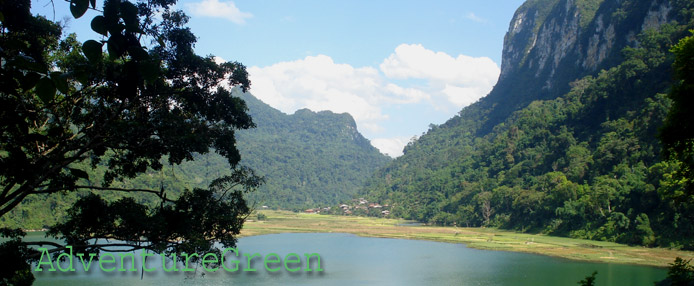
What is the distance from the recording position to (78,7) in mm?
1599

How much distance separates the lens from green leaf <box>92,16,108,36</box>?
5.24 ft

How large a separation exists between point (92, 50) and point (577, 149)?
43829 millimetres

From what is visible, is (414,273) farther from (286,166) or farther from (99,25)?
(286,166)

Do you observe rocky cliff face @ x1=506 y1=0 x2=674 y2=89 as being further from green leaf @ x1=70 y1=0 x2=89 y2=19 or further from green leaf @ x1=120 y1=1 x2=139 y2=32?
green leaf @ x1=70 y1=0 x2=89 y2=19

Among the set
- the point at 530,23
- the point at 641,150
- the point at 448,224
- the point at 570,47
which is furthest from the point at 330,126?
the point at 641,150

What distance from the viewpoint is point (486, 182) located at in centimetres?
5344

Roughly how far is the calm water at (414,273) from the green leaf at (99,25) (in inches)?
711

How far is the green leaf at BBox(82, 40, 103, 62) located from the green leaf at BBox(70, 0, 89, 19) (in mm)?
88

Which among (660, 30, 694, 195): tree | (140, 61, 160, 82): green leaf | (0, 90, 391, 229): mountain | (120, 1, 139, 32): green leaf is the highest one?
(0, 90, 391, 229): mountain

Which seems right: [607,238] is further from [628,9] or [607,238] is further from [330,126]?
[330,126]

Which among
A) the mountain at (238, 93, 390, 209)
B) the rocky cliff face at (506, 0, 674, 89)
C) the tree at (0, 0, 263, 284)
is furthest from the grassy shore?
the mountain at (238, 93, 390, 209)

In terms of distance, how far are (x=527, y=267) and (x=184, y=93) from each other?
61.8 feet

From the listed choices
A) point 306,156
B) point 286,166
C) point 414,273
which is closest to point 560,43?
point 414,273

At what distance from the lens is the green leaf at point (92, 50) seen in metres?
1.59
